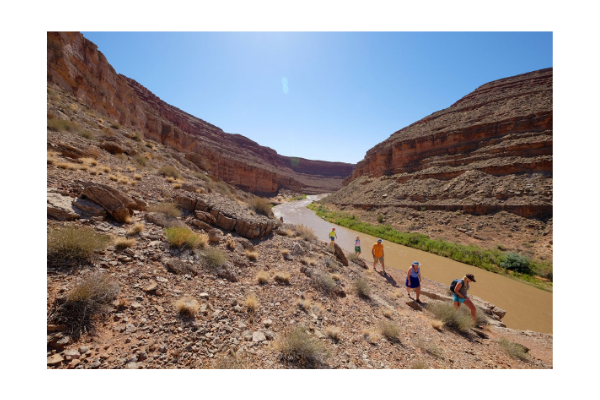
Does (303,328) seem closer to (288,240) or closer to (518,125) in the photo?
(288,240)

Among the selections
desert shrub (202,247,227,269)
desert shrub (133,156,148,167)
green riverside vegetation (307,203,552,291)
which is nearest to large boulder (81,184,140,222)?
desert shrub (202,247,227,269)

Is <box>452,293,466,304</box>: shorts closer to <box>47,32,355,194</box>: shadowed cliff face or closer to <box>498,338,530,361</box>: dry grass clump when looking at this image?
→ <box>498,338,530,361</box>: dry grass clump

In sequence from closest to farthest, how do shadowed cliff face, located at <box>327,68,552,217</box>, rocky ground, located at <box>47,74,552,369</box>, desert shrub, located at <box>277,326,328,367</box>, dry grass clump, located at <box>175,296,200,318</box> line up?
rocky ground, located at <box>47,74,552,369</box>, desert shrub, located at <box>277,326,328,367</box>, dry grass clump, located at <box>175,296,200,318</box>, shadowed cliff face, located at <box>327,68,552,217</box>

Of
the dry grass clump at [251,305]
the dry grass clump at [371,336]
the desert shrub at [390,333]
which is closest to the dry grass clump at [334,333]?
the dry grass clump at [371,336]

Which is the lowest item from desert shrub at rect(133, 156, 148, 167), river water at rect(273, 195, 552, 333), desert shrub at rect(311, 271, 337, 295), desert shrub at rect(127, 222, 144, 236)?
river water at rect(273, 195, 552, 333)

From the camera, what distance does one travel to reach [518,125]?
20125mm

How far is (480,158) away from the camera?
2073 centimetres

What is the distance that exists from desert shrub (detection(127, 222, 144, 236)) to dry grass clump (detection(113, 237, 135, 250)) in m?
0.43

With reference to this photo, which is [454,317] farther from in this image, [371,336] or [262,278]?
[262,278]

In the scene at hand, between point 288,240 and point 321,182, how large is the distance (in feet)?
260

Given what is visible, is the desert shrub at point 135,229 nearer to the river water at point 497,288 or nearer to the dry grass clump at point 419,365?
the dry grass clump at point 419,365

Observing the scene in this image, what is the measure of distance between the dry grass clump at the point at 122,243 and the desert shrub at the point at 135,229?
43cm

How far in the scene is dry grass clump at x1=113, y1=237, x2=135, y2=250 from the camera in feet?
12.0

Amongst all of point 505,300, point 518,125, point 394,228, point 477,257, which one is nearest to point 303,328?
point 505,300
